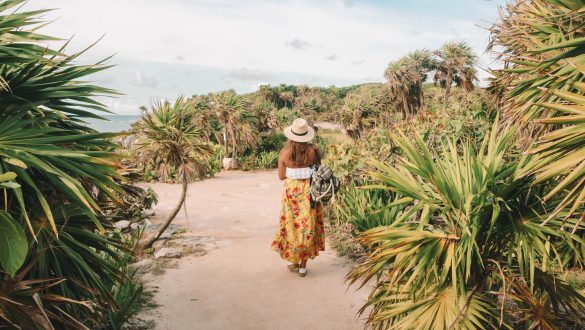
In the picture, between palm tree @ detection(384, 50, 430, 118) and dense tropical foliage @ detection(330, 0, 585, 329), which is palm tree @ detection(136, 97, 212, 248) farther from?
palm tree @ detection(384, 50, 430, 118)

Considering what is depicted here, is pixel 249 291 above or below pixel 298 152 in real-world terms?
below

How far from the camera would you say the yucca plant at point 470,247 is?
274 cm

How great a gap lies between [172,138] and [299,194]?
6.76 ft

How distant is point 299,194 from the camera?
5.45 metres

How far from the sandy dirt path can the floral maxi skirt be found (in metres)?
0.37

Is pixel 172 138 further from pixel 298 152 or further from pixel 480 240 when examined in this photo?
pixel 480 240

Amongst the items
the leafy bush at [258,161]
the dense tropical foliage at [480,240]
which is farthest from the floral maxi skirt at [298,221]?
the leafy bush at [258,161]

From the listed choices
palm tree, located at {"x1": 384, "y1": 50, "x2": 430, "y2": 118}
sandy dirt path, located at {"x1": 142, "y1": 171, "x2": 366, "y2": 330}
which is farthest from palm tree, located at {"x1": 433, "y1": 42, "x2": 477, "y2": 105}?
sandy dirt path, located at {"x1": 142, "y1": 171, "x2": 366, "y2": 330}

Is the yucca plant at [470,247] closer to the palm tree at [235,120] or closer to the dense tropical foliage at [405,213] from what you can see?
the dense tropical foliage at [405,213]

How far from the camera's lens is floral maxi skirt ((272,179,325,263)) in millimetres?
5438

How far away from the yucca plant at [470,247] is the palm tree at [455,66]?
27.8m

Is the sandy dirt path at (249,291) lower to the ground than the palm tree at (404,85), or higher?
lower

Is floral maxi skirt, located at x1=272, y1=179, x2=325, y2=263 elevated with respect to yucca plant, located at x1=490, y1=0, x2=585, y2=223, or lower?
lower

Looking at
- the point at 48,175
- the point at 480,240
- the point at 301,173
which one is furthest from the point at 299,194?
the point at 48,175
